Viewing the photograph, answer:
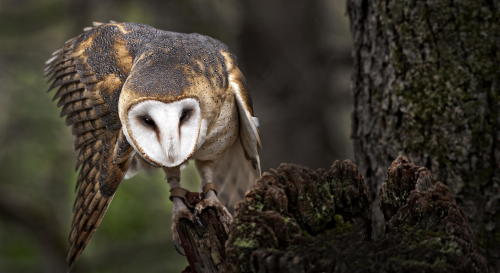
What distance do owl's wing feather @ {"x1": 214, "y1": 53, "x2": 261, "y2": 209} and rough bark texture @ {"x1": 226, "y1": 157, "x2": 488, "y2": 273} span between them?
→ 96cm

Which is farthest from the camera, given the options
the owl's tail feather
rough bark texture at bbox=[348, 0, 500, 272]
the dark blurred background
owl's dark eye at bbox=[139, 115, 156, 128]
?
the dark blurred background

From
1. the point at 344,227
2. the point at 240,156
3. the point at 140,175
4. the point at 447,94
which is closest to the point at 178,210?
the point at 240,156

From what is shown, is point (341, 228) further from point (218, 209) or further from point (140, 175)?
point (140, 175)

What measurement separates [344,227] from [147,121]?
90cm

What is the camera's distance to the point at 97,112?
3.39m

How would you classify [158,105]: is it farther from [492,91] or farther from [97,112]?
[492,91]

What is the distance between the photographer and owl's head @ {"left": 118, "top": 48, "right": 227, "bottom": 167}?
2582 millimetres

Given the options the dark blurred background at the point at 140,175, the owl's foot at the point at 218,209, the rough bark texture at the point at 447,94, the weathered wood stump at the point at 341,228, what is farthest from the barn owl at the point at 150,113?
the dark blurred background at the point at 140,175

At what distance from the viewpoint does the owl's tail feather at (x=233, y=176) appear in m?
3.73

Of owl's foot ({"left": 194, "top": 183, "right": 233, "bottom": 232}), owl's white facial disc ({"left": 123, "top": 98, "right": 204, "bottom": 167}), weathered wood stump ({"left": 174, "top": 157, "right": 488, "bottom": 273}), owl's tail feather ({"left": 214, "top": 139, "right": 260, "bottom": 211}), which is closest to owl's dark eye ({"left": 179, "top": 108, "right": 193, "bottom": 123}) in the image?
owl's white facial disc ({"left": 123, "top": 98, "right": 204, "bottom": 167})

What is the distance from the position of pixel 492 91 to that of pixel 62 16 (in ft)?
18.3

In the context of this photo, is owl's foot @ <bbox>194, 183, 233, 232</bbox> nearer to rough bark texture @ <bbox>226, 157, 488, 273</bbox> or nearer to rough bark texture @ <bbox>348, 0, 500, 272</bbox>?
rough bark texture @ <bbox>226, 157, 488, 273</bbox>

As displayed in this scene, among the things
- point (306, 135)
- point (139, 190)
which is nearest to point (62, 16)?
point (139, 190)

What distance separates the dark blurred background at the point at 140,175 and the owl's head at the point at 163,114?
3.44 m
